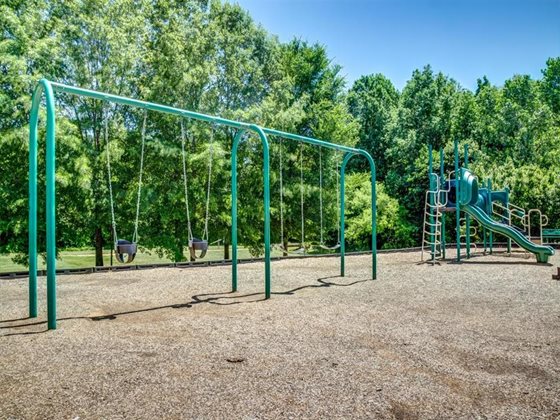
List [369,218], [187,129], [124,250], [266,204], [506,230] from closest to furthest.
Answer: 1. [124,250]
2. [266,204]
3. [506,230]
4. [187,129]
5. [369,218]

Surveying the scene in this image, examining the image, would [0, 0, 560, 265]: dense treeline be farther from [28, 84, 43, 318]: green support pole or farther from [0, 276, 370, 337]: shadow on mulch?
[28, 84, 43, 318]: green support pole

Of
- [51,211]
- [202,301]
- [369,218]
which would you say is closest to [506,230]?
[202,301]

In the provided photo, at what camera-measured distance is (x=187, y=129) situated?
59.6ft

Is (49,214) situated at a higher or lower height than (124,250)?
higher

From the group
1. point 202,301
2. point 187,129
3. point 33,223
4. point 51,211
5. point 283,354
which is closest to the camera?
point 283,354

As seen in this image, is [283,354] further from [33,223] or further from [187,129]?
[187,129]

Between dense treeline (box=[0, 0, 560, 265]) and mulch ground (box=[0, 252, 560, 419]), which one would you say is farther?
dense treeline (box=[0, 0, 560, 265])

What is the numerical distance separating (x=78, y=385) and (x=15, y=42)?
608 inches

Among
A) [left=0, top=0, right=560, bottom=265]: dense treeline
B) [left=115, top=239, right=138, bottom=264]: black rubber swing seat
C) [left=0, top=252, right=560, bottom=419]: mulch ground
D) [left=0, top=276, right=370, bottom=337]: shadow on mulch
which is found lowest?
[left=0, top=252, right=560, bottom=419]: mulch ground

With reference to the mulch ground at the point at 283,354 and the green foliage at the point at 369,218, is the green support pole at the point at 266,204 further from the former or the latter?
the green foliage at the point at 369,218

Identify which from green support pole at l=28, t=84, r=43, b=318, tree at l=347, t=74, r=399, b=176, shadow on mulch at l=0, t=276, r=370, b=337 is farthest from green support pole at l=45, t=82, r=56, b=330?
tree at l=347, t=74, r=399, b=176

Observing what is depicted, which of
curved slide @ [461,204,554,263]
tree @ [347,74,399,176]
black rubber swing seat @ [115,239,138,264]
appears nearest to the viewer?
black rubber swing seat @ [115,239,138,264]

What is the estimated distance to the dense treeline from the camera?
14.9 m

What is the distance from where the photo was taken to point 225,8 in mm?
22266
